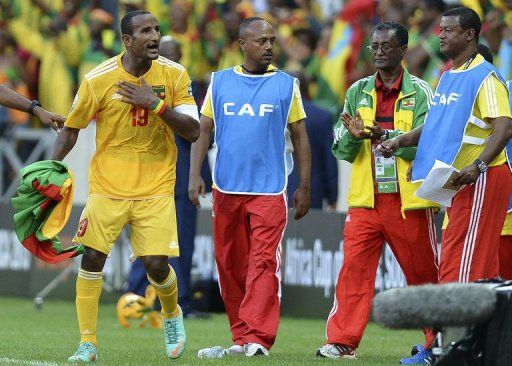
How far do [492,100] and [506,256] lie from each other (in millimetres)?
1862

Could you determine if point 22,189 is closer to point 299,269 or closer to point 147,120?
point 147,120

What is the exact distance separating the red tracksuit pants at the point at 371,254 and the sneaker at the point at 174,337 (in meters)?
1.28

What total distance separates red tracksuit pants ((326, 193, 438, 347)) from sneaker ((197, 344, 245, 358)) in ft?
2.34

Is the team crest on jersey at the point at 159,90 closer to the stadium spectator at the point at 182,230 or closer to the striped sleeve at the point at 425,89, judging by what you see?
the striped sleeve at the point at 425,89

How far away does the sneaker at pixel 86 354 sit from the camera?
1004 cm

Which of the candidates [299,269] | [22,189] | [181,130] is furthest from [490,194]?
[299,269]

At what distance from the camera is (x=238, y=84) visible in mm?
11281

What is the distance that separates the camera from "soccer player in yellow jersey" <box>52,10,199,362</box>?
10242 mm

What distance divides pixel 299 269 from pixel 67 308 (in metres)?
2.91

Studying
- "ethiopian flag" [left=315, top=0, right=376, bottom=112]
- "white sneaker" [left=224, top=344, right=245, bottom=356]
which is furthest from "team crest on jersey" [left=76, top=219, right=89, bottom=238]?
"ethiopian flag" [left=315, top=0, right=376, bottom=112]

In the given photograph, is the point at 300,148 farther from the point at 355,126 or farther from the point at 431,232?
the point at 431,232

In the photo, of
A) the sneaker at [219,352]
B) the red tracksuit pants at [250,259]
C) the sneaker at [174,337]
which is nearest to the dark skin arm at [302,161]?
the red tracksuit pants at [250,259]

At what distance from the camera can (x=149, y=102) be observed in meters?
10.0

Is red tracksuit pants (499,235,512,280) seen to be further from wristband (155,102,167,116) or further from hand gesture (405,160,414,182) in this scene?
wristband (155,102,167,116)
